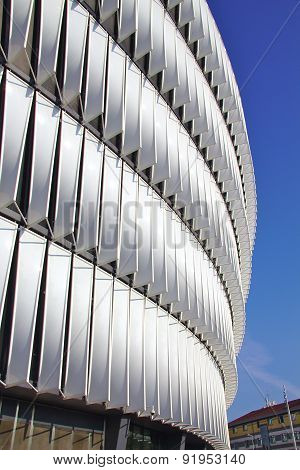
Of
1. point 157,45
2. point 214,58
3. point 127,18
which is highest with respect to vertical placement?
point 214,58

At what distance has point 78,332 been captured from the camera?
1409 cm

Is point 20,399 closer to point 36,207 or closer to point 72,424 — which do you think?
point 72,424

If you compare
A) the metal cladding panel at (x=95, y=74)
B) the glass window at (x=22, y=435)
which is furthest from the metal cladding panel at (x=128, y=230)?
the glass window at (x=22, y=435)

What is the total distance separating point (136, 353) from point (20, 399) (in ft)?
15.9

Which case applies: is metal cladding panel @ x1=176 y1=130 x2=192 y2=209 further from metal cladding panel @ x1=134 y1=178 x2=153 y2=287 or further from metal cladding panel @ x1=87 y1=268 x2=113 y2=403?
metal cladding panel @ x1=87 y1=268 x2=113 y2=403

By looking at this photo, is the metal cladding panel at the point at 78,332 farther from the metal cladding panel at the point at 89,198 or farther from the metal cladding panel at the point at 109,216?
the metal cladding panel at the point at 109,216

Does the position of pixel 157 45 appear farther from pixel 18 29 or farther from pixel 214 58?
pixel 18 29

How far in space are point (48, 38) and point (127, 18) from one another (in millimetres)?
5497

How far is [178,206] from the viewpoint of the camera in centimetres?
2322

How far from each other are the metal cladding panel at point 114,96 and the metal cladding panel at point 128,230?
1764 millimetres

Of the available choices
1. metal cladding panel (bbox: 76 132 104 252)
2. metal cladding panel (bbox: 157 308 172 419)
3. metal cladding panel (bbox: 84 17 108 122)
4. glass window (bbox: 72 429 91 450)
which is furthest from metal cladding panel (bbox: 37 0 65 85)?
glass window (bbox: 72 429 91 450)

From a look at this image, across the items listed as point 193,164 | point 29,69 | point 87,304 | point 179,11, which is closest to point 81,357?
point 87,304

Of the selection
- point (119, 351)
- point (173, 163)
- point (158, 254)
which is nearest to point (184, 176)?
point (173, 163)
